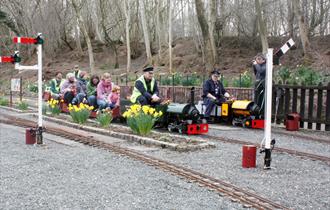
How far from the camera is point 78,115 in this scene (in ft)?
44.2

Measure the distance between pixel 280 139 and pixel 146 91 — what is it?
10.9 feet

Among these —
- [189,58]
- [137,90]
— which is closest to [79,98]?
[137,90]

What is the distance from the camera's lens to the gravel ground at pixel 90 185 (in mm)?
5773

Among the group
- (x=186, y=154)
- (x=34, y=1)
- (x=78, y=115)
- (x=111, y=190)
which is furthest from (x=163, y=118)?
(x=34, y=1)

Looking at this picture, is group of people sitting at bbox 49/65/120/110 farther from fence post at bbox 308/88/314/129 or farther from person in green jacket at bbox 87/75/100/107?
fence post at bbox 308/88/314/129

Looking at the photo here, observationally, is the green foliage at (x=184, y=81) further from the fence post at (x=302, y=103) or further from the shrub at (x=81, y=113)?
the shrub at (x=81, y=113)

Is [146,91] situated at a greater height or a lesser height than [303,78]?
lesser

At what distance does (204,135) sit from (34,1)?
130 ft

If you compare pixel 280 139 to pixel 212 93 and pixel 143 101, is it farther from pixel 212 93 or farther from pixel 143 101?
pixel 143 101

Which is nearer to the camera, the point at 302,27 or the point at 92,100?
the point at 92,100

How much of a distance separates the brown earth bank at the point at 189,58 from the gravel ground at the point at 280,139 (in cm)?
871

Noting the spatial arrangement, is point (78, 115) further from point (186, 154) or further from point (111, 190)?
point (111, 190)

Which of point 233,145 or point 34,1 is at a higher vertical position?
point 34,1

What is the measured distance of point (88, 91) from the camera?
15508 mm
